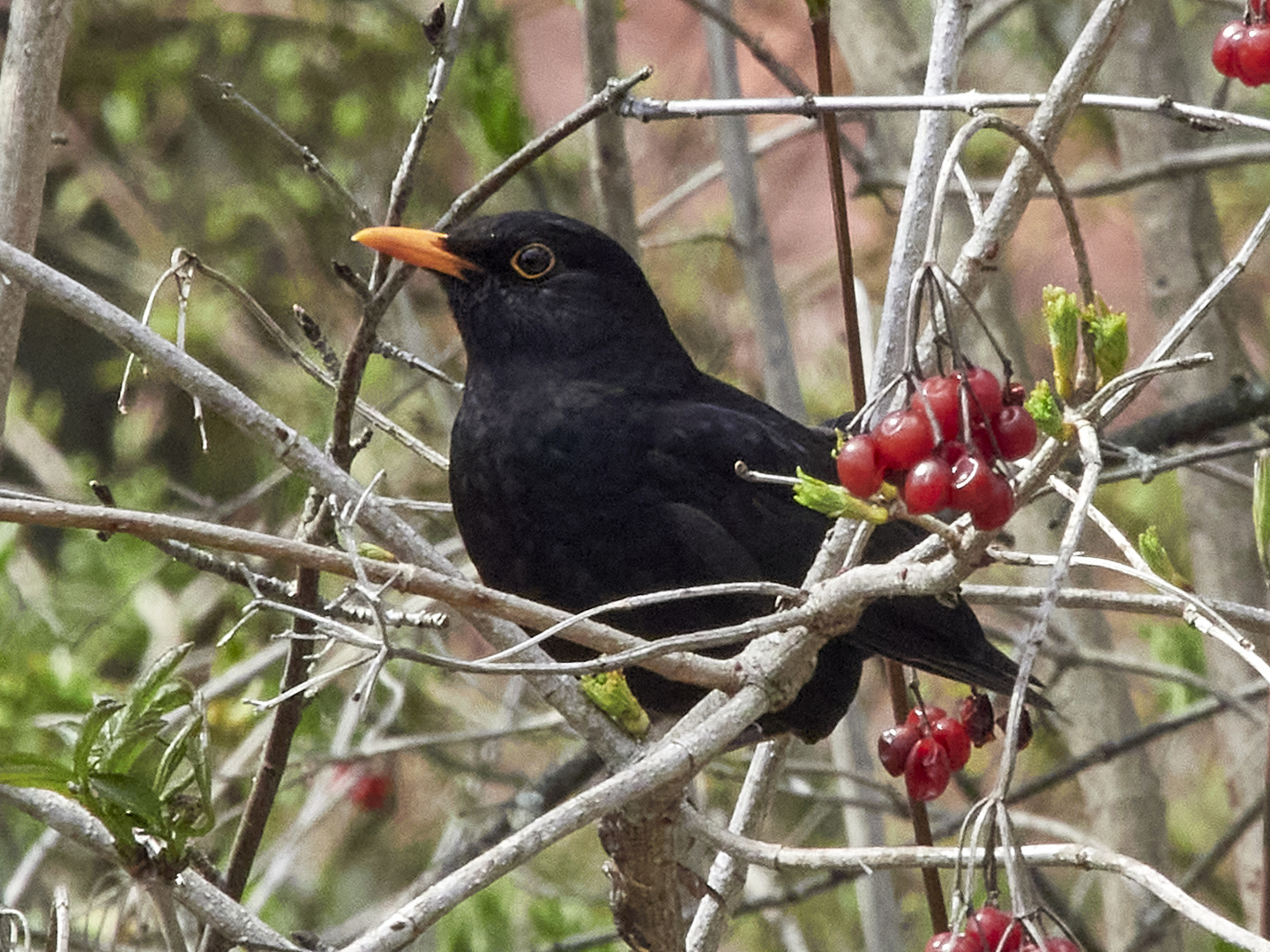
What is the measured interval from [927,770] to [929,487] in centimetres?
96

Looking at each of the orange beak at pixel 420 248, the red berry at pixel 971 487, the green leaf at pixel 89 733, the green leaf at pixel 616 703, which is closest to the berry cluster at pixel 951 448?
the red berry at pixel 971 487

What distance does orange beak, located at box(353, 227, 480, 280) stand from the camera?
2.50m

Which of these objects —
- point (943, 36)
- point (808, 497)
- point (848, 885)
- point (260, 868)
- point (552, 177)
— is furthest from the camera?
point (848, 885)

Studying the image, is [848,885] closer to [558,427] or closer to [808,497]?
[558,427]

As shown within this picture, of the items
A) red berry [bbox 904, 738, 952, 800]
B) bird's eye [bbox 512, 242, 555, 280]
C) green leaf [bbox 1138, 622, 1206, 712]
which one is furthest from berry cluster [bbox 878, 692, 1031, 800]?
green leaf [bbox 1138, 622, 1206, 712]

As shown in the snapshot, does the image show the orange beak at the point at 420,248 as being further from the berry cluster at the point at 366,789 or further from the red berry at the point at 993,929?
the berry cluster at the point at 366,789

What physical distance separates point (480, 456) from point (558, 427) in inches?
6.0

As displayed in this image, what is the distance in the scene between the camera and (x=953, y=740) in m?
2.22

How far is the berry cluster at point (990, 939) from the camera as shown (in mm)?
1288

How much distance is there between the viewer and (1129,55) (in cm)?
391

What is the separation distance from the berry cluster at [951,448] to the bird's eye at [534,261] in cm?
169

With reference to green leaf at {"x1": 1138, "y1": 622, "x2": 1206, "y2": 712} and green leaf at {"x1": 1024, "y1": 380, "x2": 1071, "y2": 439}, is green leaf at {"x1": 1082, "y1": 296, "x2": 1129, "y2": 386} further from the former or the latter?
green leaf at {"x1": 1138, "y1": 622, "x2": 1206, "y2": 712}

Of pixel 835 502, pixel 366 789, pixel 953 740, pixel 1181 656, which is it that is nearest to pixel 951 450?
pixel 835 502

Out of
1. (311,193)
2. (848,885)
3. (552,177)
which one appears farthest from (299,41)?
(848,885)
